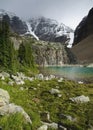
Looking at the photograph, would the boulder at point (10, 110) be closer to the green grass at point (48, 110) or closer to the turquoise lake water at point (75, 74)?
the green grass at point (48, 110)

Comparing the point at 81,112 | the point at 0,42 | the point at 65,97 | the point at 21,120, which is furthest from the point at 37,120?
the point at 0,42

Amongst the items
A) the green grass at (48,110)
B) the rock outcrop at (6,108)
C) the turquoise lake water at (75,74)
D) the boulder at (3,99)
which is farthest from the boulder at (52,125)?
the turquoise lake water at (75,74)

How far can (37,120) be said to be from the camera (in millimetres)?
15219

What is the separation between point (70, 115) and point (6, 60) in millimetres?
33831

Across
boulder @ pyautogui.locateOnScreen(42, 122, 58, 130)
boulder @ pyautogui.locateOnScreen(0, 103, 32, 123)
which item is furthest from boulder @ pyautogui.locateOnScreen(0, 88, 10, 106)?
boulder @ pyautogui.locateOnScreen(42, 122, 58, 130)

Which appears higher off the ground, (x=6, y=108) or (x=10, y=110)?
(x=6, y=108)

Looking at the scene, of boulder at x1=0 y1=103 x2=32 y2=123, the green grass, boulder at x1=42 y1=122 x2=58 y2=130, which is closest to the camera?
the green grass

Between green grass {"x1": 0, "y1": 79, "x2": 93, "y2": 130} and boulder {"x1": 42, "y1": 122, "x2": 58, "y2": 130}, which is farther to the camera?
boulder {"x1": 42, "y1": 122, "x2": 58, "y2": 130}

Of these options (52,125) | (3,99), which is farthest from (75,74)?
(3,99)

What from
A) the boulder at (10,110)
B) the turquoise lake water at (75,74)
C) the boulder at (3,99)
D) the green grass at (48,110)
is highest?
the boulder at (3,99)

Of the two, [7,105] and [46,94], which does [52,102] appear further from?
[7,105]

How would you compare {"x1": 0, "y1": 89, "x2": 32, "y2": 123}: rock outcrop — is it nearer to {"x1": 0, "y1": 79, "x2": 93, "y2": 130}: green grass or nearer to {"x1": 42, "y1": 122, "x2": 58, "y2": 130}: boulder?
{"x1": 0, "y1": 79, "x2": 93, "y2": 130}: green grass

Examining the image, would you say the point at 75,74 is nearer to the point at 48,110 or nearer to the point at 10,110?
the point at 48,110

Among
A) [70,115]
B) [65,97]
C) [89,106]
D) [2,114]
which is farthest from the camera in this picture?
[65,97]
